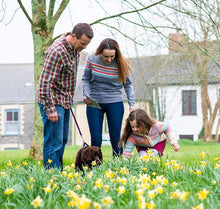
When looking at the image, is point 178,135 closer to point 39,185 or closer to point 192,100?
point 192,100

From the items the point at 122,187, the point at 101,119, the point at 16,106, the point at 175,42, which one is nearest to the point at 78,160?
the point at 101,119

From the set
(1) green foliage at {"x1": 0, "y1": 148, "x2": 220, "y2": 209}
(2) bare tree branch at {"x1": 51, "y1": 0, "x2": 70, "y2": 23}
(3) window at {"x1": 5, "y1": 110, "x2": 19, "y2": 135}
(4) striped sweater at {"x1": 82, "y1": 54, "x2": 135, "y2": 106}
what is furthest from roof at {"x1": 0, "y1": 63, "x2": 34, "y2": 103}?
(1) green foliage at {"x1": 0, "y1": 148, "x2": 220, "y2": 209}

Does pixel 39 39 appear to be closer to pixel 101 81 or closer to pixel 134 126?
pixel 101 81

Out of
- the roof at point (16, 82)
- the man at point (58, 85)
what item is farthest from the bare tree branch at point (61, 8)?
the roof at point (16, 82)

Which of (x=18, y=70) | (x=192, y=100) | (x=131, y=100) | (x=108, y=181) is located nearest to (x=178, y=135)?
(x=192, y=100)

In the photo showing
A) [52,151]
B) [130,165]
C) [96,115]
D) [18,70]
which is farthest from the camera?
[18,70]

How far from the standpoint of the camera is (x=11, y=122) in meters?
31.0

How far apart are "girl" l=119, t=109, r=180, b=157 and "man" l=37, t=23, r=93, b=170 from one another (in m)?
0.85

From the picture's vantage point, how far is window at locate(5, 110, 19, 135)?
101ft

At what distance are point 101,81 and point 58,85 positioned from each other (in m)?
0.79

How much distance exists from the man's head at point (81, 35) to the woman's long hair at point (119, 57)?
0.56m

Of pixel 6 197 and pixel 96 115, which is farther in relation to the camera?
pixel 96 115

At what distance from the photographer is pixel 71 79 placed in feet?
13.8

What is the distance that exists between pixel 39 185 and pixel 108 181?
0.58 meters
